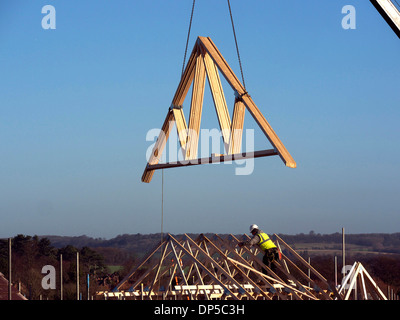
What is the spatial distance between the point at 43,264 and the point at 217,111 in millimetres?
43855

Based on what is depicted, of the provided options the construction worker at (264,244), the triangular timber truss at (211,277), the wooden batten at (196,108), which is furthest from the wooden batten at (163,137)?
the construction worker at (264,244)

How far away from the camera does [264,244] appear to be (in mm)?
17500

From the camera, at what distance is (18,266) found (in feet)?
173

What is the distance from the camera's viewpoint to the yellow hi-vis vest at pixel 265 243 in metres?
17.3

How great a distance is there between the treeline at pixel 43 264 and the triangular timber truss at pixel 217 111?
34.6 m

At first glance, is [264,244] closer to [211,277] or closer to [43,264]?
[211,277]

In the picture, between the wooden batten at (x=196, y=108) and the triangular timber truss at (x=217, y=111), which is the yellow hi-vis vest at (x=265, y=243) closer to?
the triangular timber truss at (x=217, y=111)

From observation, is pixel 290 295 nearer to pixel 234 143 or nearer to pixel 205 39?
pixel 234 143

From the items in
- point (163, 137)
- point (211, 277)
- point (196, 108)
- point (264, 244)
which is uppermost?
point (196, 108)

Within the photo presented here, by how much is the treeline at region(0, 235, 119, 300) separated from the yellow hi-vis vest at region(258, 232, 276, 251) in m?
31.7

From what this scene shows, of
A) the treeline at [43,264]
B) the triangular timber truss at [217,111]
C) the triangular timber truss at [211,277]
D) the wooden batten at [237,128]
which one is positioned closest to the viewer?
the triangular timber truss at [217,111]

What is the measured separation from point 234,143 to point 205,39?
238 centimetres

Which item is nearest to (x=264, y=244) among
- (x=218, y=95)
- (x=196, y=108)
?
(x=196, y=108)
